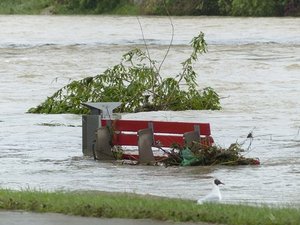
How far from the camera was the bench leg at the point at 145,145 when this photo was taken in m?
16.8

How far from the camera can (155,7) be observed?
87125mm

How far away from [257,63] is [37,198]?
3228 cm

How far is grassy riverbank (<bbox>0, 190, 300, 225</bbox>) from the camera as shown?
9609mm

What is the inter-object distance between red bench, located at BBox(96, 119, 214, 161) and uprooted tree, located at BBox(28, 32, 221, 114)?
5960 millimetres

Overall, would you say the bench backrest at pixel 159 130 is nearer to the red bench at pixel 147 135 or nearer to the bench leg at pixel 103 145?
the red bench at pixel 147 135

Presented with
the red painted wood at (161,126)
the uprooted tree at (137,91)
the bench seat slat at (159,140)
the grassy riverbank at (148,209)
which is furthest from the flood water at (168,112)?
the grassy riverbank at (148,209)

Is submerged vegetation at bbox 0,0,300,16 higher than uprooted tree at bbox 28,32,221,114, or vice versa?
uprooted tree at bbox 28,32,221,114

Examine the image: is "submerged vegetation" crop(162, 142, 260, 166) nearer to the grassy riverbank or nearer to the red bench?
the red bench

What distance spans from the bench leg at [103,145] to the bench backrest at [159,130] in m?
0.11

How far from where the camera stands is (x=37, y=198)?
11.0 meters

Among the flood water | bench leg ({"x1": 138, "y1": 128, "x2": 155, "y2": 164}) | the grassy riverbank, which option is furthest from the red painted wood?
the grassy riverbank

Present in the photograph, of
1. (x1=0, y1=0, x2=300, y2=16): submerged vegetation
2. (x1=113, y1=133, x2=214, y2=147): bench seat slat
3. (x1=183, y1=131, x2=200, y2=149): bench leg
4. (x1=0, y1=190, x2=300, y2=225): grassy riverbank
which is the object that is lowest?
(x1=0, y1=0, x2=300, y2=16): submerged vegetation

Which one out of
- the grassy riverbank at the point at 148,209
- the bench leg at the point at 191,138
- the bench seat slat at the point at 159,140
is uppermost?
the grassy riverbank at the point at 148,209

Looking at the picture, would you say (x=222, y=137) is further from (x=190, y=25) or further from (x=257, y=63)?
(x=190, y=25)
